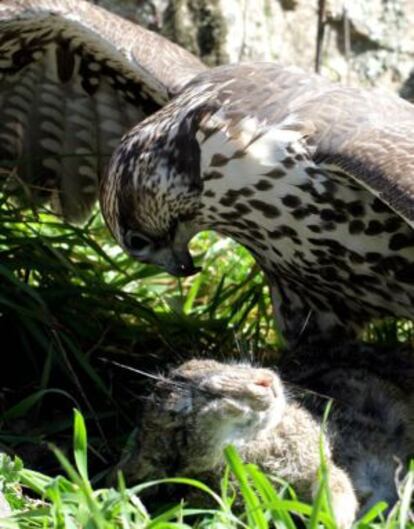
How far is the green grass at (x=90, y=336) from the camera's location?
4336 millimetres

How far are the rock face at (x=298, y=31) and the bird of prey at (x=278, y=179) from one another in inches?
52.6

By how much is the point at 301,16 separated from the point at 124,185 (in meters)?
2.64

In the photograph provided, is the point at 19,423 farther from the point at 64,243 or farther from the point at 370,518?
the point at 370,518

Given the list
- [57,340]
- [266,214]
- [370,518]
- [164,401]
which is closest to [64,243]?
[57,340]

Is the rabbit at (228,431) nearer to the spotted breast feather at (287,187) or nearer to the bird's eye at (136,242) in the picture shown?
the spotted breast feather at (287,187)

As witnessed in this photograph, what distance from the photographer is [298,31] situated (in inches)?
277

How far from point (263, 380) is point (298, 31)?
12.5 ft

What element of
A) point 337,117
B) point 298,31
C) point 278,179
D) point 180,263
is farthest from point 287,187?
point 298,31

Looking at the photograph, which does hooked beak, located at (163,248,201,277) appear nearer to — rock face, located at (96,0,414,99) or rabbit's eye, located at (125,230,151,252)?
rabbit's eye, located at (125,230,151,252)

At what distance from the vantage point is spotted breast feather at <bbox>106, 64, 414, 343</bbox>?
4.23 meters

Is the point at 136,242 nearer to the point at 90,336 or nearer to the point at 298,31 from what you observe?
the point at 90,336

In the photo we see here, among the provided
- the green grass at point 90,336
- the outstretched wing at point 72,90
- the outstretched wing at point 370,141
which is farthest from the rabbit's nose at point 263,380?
the outstretched wing at point 72,90

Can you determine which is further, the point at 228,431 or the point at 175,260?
the point at 175,260

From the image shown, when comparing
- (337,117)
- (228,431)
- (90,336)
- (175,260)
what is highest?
(337,117)
